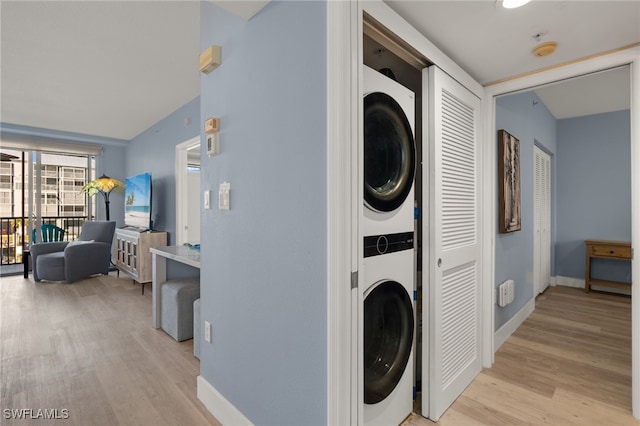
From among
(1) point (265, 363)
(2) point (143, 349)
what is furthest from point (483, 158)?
(2) point (143, 349)

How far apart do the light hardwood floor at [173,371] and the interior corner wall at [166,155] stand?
1.46 metres

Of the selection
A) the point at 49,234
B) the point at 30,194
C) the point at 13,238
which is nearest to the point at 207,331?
the point at 49,234

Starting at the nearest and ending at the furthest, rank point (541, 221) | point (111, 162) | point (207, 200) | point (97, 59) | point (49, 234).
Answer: point (207, 200) < point (97, 59) < point (541, 221) < point (49, 234) < point (111, 162)

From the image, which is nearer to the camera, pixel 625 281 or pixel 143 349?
pixel 143 349

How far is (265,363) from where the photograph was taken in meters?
1.50

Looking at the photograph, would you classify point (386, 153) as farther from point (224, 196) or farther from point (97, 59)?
point (97, 59)

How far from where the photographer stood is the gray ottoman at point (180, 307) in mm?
2732

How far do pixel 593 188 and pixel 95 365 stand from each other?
6072 millimetres

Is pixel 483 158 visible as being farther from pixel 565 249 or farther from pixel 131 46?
pixel 565 249

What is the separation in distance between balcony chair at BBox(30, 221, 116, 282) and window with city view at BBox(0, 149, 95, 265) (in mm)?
1133

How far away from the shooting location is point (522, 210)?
3.12m

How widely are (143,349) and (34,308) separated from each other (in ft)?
6.79

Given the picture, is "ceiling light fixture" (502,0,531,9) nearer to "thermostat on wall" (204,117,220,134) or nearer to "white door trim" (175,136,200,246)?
"thermostat on wall" (204,117,220,134)

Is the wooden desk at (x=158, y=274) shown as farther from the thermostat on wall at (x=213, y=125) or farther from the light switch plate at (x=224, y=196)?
the thermostat on wall at (x=213, y=125)
